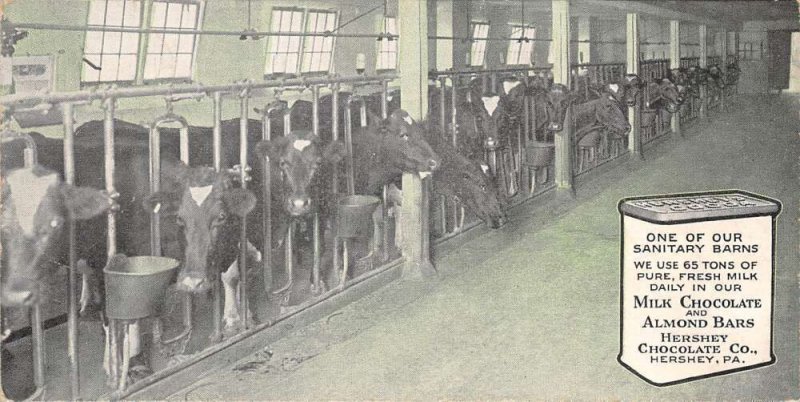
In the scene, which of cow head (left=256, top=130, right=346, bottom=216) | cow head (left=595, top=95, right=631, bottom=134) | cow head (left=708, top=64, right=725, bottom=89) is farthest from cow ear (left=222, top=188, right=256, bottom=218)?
cow head (left=708, top=64, right=725, bottom=89)

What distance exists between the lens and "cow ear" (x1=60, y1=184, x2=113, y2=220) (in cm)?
337

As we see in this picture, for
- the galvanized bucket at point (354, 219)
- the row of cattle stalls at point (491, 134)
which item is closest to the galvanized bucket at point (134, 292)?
the galvanized bucket at point (354, 219)

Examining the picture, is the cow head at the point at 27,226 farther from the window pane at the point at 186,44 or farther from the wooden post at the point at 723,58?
the wooden post at the point at 723,58

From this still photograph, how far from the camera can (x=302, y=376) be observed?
4.31m

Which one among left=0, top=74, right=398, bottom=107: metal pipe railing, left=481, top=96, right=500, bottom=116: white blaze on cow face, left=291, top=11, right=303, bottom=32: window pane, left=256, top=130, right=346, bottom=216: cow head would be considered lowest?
left=256, top=130, right=346, bottom=216: cow head

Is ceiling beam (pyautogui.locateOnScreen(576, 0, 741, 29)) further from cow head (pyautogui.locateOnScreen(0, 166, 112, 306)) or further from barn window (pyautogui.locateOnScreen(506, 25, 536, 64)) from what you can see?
cow head (pyautogui.locateOnScreen(0, 166, 112, 306))

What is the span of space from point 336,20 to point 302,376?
10.1 meters

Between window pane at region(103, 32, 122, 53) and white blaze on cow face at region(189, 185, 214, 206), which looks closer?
white blaze on cow face at region(189, 185, 214, 206)

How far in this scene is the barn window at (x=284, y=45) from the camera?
12.1 metres

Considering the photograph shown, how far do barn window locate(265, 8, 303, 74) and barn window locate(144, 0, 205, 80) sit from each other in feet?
5.34

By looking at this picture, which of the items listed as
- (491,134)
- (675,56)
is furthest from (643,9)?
(491,134)

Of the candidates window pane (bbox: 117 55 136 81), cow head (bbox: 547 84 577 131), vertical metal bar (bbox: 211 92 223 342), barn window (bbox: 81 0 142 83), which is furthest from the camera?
window pane (bbox: 117 55 136 81)

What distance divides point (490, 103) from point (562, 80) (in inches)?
80.3

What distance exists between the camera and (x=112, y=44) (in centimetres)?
932
